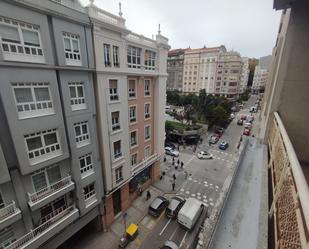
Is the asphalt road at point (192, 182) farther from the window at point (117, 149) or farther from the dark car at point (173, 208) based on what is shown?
the window at point (117, 149)

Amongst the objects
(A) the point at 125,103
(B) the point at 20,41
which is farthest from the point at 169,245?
(B) the point at 20,41

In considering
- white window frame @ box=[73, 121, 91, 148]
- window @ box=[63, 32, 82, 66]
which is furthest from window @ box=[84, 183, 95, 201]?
window @ box=[63, 32, 82, 66]

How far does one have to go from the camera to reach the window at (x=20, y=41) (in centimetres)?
689

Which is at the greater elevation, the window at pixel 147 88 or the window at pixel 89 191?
the window at pixel 147 88

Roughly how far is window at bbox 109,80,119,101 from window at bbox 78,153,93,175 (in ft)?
15.2

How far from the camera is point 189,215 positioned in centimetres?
1366

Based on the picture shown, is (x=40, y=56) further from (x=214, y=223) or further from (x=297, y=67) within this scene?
(x=297, y=67)

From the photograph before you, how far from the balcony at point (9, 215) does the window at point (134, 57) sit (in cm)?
1182

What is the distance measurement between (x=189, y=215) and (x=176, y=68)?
6616 centimetres

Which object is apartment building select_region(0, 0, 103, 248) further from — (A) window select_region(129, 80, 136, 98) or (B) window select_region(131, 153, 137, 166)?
(B) window select_region(131, 153, 137, 166)

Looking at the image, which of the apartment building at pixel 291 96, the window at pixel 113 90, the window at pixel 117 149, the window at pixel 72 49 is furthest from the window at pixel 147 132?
the apartment building at pixel 291 96

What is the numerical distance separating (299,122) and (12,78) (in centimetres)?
1161

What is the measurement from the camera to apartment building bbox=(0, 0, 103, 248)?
23.7 ft

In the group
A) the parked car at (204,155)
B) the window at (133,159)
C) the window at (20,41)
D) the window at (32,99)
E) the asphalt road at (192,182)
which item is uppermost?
the window at (20,41)
